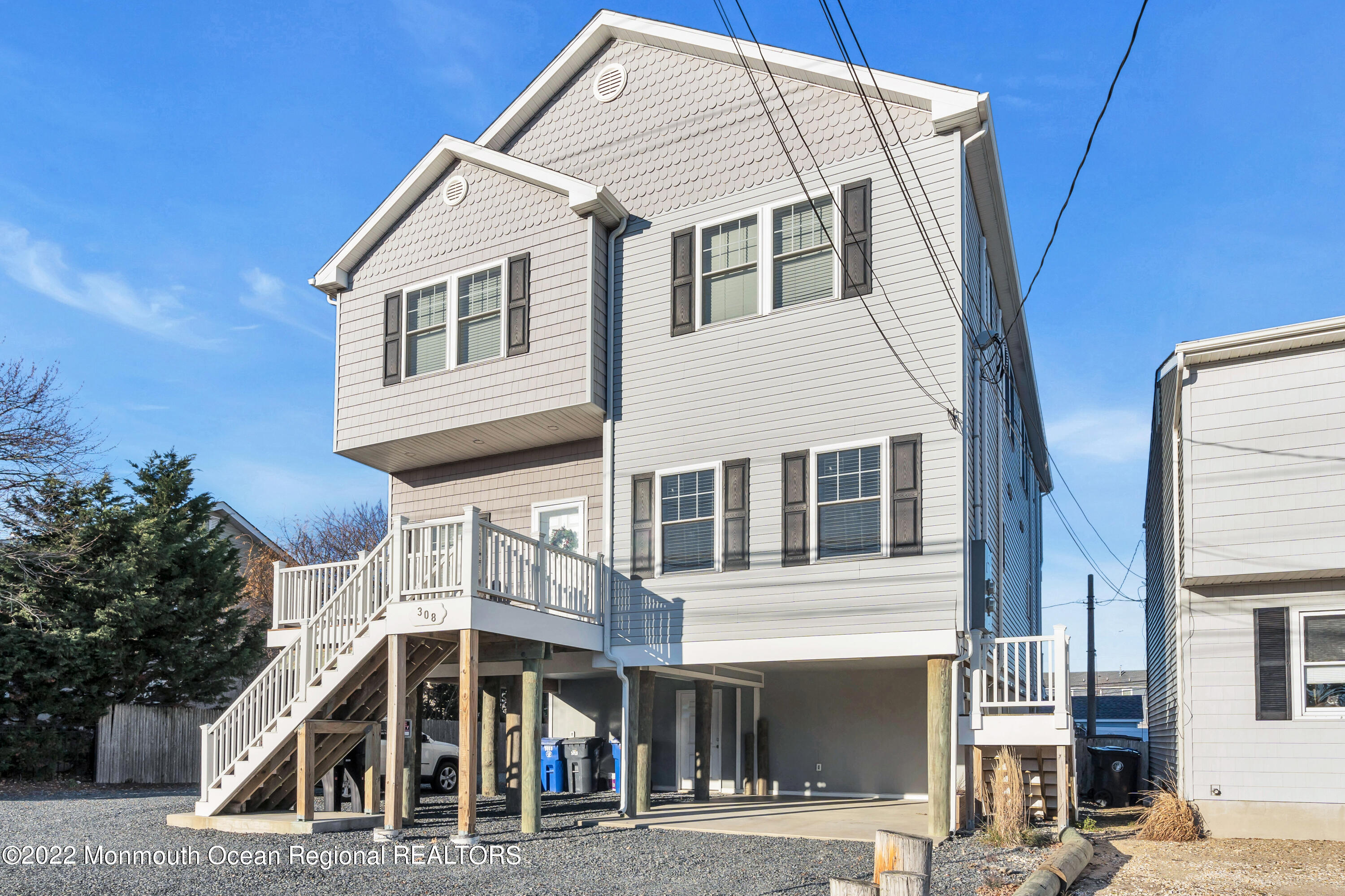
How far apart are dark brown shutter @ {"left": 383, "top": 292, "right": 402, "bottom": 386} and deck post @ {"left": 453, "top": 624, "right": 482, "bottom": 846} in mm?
4995

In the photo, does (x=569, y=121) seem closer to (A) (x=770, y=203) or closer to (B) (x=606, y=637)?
(A) (x=770, y=203)

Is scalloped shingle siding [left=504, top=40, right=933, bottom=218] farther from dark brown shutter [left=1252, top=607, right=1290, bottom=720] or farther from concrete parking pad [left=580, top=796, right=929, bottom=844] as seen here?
concrete parking pad [left=580, top=796, right=929, bottom=844]

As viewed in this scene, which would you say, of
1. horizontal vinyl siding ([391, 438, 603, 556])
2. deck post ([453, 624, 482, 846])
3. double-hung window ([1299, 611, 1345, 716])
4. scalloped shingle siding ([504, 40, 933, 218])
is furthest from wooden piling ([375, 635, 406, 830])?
double-hung window ([1299, 611, 1345, 716])

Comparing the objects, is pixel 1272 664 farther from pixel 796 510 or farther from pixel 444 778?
pixel 444 778

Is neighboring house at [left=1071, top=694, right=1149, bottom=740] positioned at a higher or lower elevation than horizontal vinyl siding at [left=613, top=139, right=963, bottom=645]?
lower


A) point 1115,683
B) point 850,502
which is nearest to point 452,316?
point 850,502

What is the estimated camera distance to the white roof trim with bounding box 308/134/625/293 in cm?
1482

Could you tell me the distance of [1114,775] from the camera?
16969 millimetres

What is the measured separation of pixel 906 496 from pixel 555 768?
326 inches

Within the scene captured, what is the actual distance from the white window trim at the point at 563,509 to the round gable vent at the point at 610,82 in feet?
19.0

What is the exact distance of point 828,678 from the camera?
17.4 m

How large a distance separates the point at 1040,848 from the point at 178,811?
10.7 m

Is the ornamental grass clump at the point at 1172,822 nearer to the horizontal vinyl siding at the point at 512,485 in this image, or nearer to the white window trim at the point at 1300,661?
the white window trim at the point at 1300,661

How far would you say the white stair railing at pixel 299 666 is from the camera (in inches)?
492
